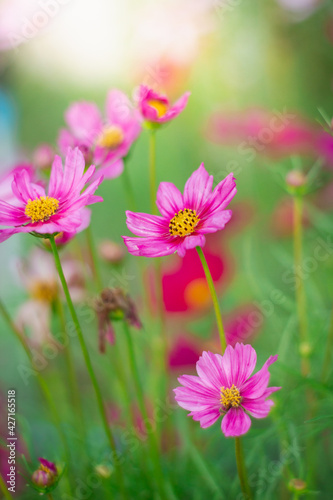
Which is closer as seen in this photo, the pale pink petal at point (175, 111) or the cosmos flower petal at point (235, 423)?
the cosmos flower petal at point (235, 423)

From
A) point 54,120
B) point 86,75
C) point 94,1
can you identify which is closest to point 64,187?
point 94,1

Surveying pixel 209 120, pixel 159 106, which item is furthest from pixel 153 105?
pixel 209 120

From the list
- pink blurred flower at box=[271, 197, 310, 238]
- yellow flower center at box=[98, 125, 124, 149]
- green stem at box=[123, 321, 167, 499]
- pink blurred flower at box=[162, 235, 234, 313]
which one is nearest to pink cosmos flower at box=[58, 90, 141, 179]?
yellow flower center at box=[98, 125, 124, 149]

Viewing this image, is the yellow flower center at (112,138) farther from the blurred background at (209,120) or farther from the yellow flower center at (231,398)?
the yellow flower center at (231,398)

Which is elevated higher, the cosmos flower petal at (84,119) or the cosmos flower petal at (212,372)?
the cosmos flower petal at (84,119)

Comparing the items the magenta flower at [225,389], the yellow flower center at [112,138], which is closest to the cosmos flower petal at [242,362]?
the magenta flower at [225,389]

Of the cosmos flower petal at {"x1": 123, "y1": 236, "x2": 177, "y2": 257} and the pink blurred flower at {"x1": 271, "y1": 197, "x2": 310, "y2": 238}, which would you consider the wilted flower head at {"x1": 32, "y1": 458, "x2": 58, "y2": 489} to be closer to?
the cosmos flower petal at {"x1": 123, "y1": 236, "x2": 177, "y2": 257}

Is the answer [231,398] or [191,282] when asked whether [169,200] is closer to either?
[231,398]
